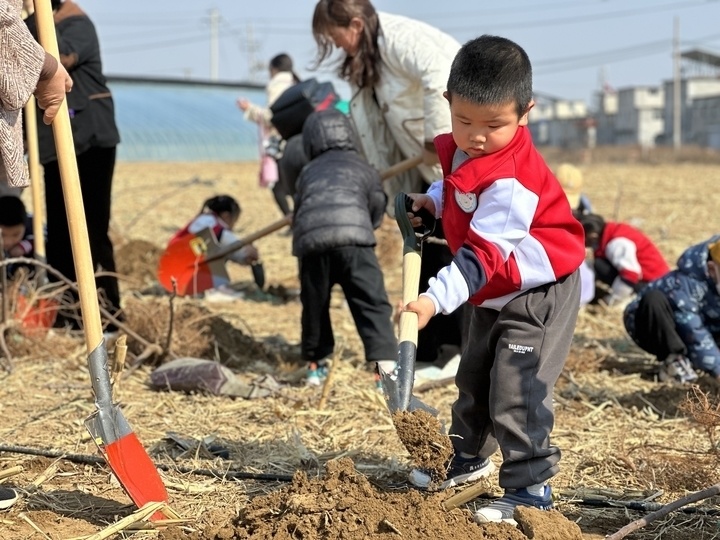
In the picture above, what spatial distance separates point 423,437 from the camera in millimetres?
2777

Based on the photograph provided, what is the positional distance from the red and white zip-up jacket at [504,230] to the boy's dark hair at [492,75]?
162 mm

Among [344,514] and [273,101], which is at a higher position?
[273,101]

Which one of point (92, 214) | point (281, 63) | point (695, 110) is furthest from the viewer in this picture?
point (695, 110)

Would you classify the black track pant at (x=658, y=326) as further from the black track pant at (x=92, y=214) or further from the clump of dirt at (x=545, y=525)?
the black track pant at (x=92, y=214)

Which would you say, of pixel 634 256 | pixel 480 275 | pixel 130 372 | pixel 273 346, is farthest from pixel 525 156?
pixel 634 256

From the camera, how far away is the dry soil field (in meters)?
2.83

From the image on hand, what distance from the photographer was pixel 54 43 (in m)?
3.26

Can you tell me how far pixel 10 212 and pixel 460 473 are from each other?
13.0 feet

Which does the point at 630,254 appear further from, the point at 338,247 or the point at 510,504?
the point at 510,504

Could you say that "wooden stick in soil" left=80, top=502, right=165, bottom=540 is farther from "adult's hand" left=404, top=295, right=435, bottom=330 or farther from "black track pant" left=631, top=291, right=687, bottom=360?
"black track pant" left=631, top=291, right=687, bottom=360

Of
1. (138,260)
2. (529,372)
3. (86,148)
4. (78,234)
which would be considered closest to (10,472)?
(78,234)

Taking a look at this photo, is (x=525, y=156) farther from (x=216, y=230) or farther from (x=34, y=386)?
(x=216, y=230)

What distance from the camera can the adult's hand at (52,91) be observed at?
10.3ft

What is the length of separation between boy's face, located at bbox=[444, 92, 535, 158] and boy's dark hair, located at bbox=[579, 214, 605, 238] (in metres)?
3.95
